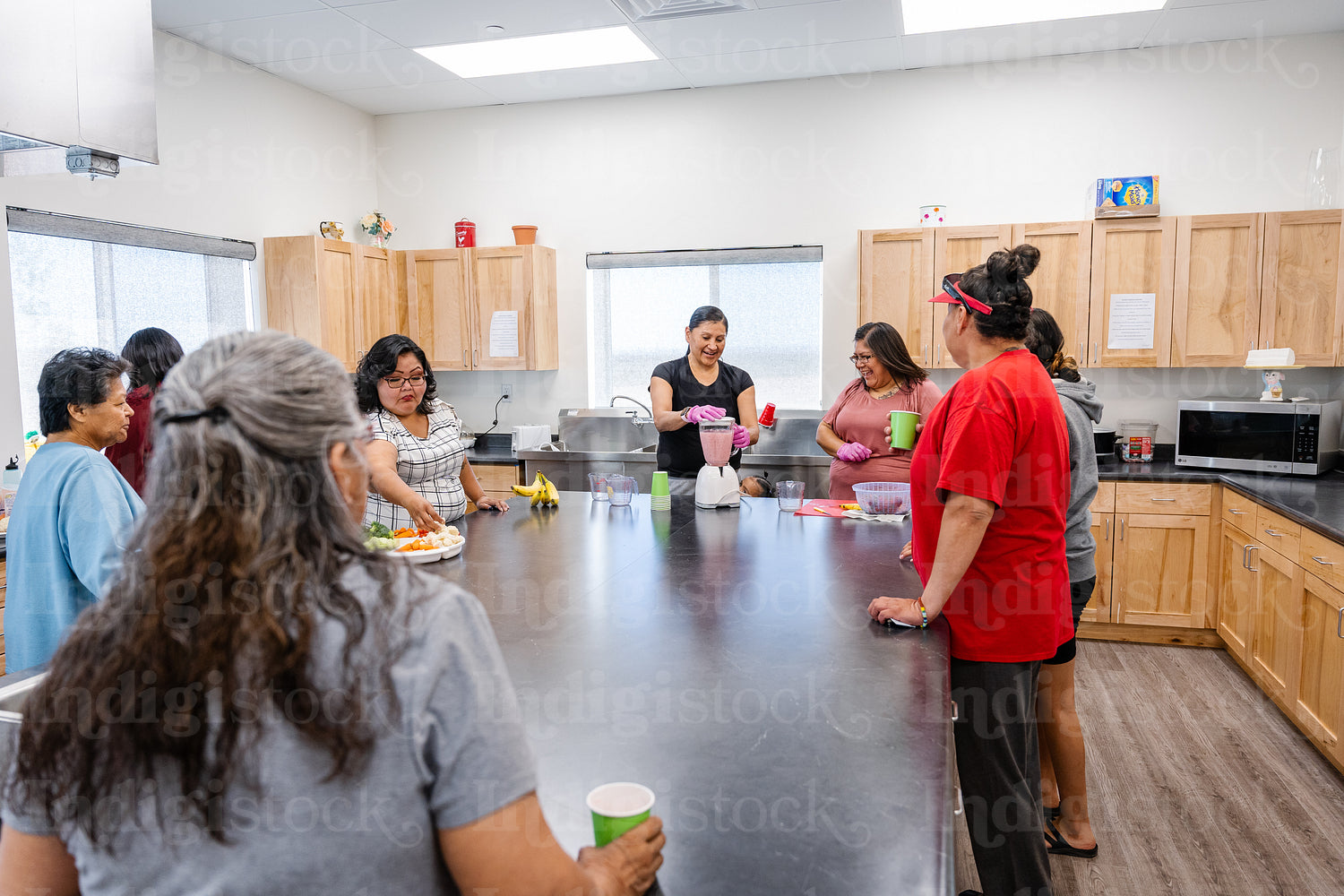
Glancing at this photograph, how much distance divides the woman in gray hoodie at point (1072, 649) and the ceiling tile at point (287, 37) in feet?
10.9

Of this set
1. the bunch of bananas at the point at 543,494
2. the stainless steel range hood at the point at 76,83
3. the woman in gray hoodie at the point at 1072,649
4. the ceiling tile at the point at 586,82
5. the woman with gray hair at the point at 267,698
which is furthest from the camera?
the ceiling tile at the point at 586,82

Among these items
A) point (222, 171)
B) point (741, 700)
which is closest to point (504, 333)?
point (222, 171)

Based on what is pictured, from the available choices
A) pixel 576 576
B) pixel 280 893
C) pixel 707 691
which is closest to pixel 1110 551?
pixel 576 576

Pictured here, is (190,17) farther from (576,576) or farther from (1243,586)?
(1243,586)

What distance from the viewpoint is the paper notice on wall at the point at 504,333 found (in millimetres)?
5164

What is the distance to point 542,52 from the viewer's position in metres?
4.46

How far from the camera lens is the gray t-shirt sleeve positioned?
0.80m

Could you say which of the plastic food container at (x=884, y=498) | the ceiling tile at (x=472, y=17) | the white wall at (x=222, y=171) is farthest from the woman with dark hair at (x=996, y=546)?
the white wall at (x=222, y=171)

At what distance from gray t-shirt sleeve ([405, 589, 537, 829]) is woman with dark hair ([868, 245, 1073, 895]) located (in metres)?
1.21

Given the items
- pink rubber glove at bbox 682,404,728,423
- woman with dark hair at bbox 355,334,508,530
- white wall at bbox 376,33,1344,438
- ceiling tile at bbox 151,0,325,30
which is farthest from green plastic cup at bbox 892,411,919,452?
ceiling tile at bbox 151,0,325,30

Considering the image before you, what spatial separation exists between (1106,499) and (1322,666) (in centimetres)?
128

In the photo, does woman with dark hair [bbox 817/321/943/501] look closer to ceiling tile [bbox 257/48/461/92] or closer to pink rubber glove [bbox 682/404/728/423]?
pink rubber glove [bbox 682/404/728/423]

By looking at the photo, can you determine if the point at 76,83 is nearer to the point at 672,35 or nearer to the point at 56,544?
the point at 56,544

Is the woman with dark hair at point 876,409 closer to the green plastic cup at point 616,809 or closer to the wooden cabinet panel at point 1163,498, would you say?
the wooden cabinet panel at point 1163,498
